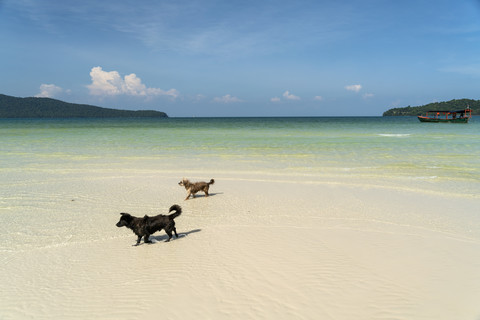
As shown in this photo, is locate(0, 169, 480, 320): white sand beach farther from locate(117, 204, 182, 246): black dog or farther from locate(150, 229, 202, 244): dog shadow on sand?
locate(117, 204, 182, 246): black dog

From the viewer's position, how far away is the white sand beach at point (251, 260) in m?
4.55

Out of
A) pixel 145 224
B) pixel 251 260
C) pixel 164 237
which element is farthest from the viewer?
pixel 164 237

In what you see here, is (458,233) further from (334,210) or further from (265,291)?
(265,291)

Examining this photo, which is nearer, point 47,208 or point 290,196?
point 47,208

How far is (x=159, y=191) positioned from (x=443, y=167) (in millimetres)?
15908

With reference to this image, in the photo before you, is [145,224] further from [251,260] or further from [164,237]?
[251,260]

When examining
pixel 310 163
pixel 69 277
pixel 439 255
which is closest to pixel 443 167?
pixel 310 163

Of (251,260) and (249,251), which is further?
(249,251)

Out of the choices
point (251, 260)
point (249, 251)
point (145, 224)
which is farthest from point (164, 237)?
point (251, 260)

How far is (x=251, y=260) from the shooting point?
597 centimetres

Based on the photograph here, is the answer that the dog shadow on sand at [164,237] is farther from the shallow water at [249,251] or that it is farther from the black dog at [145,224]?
the black dog at [145,224]

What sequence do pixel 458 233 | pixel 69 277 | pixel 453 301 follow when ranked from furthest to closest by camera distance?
pixel 458 233
pixel 69 277
pixel 453 301

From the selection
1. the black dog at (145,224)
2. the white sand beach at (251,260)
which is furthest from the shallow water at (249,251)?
the black dog at (145,224)

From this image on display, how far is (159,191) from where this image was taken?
11797 millimetres
